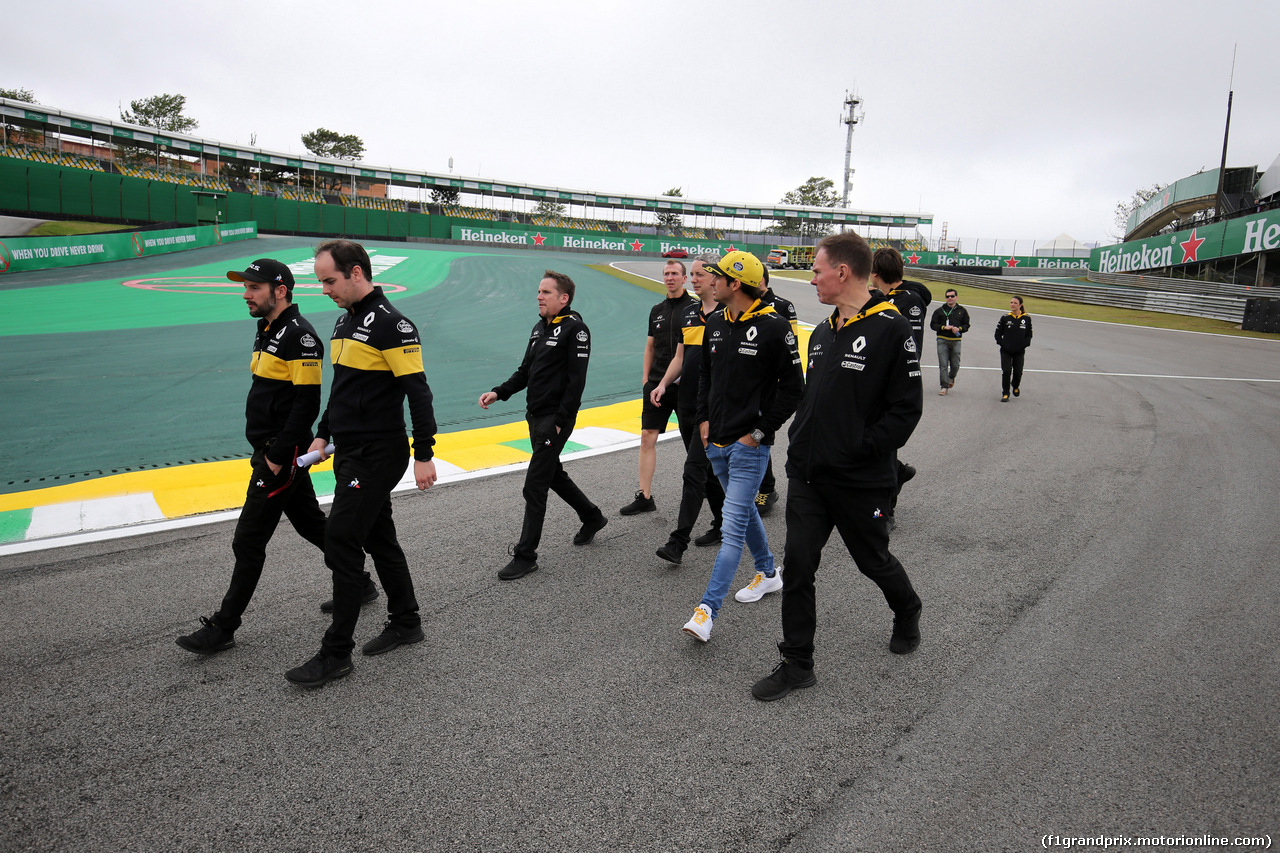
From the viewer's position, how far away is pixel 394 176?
62.1 m

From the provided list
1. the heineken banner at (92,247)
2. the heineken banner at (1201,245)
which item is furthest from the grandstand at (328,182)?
the heineken banner at (1201,245)

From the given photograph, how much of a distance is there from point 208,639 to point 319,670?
0.71 meters

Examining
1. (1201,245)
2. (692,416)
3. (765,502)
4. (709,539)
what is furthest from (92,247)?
(1201,245)

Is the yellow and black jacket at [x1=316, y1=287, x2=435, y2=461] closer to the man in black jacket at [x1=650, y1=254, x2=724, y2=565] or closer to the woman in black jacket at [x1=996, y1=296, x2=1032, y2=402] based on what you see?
the man in black jacket at [x1=650, y1=254, x2=724, y2=565]

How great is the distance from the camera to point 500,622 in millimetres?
3973

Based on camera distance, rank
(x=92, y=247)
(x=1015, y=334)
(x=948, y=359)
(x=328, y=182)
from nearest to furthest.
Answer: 1. (x=1015, y=334)
2. (x=948, y=359)
3. (x=92, y=247)
4. (x=328, y=182)

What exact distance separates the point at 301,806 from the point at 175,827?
0.39 m

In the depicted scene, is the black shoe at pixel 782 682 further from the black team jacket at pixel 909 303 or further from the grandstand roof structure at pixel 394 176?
the grandstand roof structure at pixel 394 176

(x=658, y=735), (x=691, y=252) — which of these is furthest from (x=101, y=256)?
(x=691, y=252)

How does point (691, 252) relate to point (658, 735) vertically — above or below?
above

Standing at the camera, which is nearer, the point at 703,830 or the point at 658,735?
the point at 703,830

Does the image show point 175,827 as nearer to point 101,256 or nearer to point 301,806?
point 301,806

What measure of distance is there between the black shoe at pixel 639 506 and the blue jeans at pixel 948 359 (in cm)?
798

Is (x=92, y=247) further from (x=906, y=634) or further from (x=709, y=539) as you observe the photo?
(x=906, y=634)
